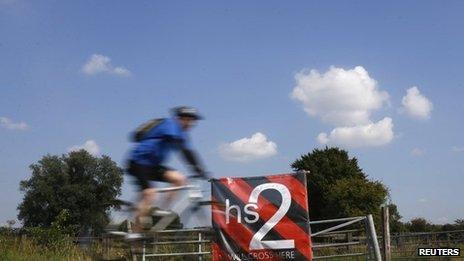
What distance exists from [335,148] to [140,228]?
188ft

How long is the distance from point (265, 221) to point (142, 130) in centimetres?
610

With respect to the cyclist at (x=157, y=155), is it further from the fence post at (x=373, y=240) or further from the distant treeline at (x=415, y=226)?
the distant treeline at (x=415, y=226)

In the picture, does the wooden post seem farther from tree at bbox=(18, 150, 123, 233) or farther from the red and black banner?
tree at bbox=(18, 150, 123, 233)

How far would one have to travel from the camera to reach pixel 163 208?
7.34m

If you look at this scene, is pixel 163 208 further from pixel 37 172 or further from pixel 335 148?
pixel 37 172

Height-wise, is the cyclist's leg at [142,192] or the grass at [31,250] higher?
the cyclist's leg at [142,192]

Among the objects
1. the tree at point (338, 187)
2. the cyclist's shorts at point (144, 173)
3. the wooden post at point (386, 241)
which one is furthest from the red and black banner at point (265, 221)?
the tree at point (338, 187)

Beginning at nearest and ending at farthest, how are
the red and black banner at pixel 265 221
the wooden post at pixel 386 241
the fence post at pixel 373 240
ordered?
1. the red and black banner at pixel 265 221
2. the fence post at pixel 373 240
3. the wooden post at pixel 386 241

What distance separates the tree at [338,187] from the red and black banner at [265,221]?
35542 millimetres

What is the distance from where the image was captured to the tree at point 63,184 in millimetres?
68875

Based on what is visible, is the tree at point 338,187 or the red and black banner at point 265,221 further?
the tree at point 338,187

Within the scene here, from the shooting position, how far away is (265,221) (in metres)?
12.4

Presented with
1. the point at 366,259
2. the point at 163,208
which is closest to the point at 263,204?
the point at 366,259

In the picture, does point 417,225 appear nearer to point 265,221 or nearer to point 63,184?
point 63,184
